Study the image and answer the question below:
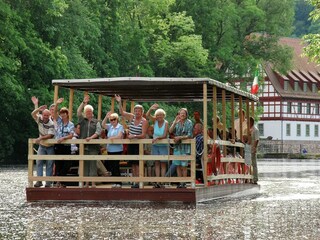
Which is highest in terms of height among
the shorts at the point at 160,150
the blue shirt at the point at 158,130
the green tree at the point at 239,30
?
the green tree at the point at 239,30

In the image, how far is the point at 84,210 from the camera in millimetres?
18547

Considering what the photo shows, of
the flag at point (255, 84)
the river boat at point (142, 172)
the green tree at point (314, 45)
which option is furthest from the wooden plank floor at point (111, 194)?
the flag at point (255, 84)

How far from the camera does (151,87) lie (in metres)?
23.2

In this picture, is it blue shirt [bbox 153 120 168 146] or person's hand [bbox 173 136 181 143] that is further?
blue shirt [bbox 153 120 168 146]

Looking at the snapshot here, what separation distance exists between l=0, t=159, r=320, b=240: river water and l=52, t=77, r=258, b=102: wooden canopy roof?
8.07 ft

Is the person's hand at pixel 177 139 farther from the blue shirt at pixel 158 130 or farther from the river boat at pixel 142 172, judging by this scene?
the blue shirt at pixel 158 130

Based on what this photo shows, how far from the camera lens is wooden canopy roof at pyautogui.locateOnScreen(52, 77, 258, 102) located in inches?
849

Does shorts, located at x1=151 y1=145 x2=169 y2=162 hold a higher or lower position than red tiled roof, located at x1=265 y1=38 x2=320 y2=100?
lower

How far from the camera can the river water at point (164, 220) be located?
540 inches

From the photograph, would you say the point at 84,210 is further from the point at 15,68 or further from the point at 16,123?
the point at 16,123

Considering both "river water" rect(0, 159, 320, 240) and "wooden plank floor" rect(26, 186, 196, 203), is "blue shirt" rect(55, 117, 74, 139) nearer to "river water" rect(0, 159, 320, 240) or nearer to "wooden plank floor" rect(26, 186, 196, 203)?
"wooden plank floor" rect(26, 186, 196, 203)

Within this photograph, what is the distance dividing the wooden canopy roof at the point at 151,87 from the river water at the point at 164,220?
8.07 feet

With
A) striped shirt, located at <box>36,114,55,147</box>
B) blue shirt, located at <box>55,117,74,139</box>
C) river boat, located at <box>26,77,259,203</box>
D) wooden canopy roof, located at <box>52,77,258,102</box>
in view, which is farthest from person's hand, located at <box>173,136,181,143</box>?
striped shirt, located at <box>36,114,55,147</box>

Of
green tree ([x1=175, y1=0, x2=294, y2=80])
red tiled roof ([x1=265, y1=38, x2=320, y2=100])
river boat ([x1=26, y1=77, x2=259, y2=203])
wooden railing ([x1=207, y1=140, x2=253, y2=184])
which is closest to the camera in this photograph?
river boat ([x1=26, y1=77, x2=259, y2=203])
